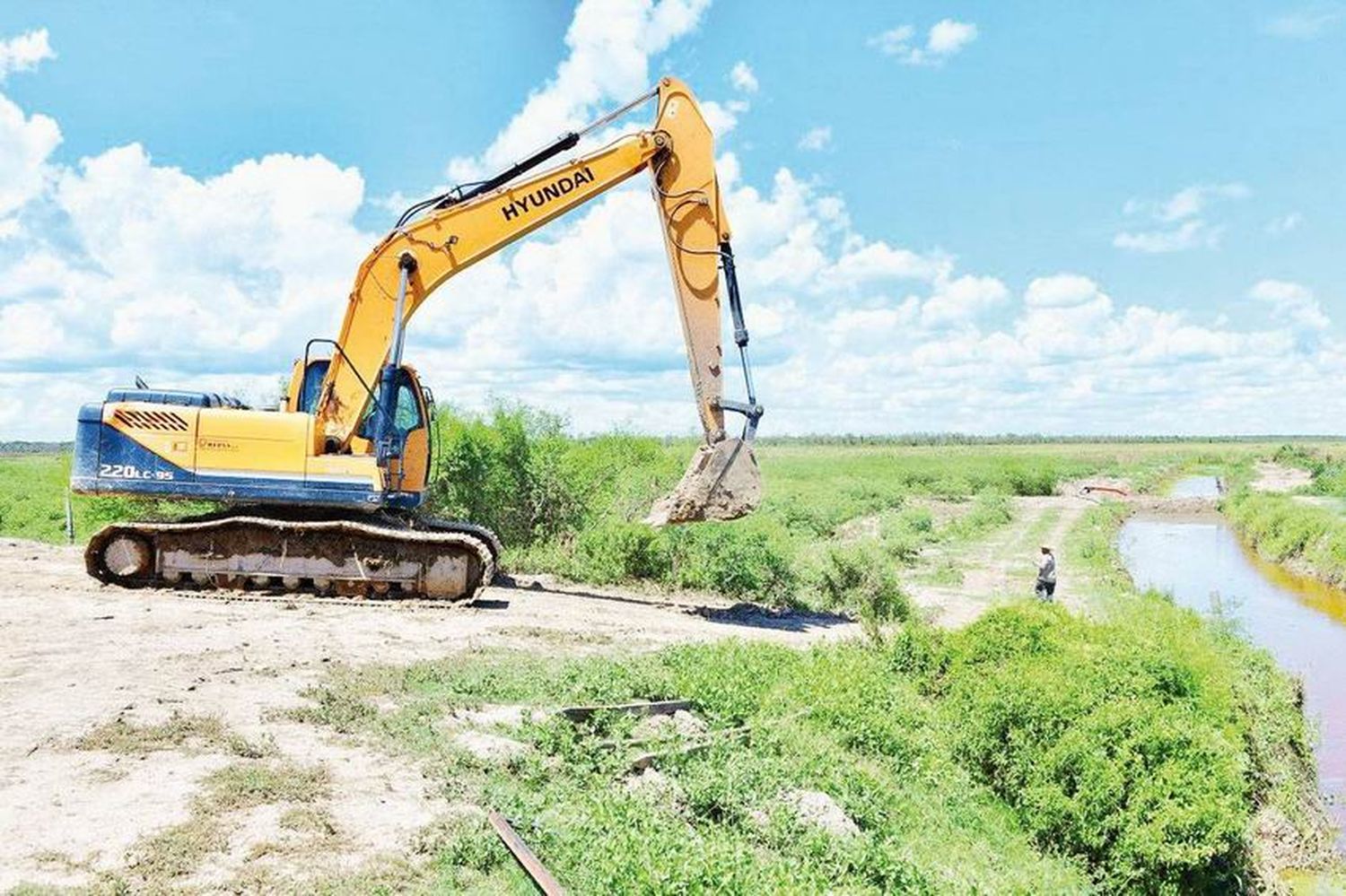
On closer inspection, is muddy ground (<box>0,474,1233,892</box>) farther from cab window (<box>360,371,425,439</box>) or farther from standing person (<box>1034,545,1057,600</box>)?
cab window (<box>360,371,425,439</box>)

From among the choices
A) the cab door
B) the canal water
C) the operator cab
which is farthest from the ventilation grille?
the canal water

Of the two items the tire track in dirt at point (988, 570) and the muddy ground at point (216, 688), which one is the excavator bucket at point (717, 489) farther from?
the tire track in dirt at point (988, 570)

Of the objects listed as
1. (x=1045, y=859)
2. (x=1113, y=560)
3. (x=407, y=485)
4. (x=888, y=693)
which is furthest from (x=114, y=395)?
(x=1113, y=560)

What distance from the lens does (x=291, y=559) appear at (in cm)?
1380

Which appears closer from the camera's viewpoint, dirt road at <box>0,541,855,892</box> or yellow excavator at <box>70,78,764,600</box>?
dirt road at <box>0,541,855,892</box>

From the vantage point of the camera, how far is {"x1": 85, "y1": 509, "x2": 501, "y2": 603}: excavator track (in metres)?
13.7

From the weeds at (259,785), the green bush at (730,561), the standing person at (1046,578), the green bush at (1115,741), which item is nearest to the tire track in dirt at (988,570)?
the standing person at (1046,578)

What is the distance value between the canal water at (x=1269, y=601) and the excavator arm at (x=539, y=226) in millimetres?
8711

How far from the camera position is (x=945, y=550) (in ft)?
88.7

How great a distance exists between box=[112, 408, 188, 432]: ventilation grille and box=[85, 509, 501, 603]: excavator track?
130 centimetres

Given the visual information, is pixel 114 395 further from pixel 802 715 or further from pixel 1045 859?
pixel 1045 859

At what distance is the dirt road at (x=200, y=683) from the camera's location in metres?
5.99

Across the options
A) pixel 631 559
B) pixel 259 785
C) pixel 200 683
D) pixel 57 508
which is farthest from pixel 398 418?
pixel 57 508

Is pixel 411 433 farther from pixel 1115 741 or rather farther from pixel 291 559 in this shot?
pixel 1115 741
